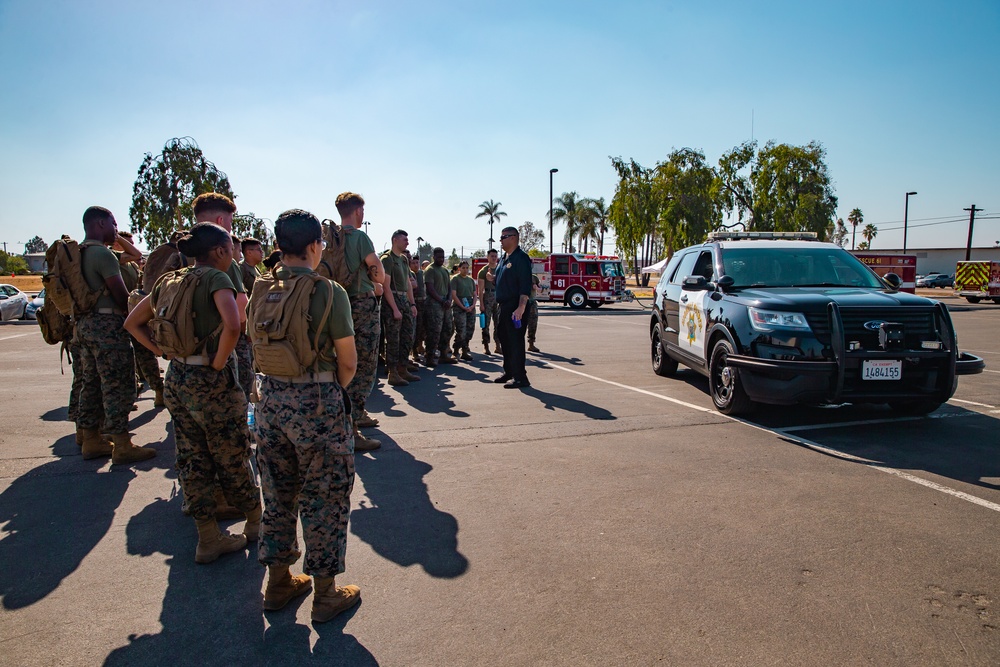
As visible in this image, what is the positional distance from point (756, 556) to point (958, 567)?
971 mm

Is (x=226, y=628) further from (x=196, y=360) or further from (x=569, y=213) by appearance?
(x=569, y=213)

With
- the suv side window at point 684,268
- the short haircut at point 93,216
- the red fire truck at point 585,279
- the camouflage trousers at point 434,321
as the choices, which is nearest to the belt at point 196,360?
the short haircut at point 93,216

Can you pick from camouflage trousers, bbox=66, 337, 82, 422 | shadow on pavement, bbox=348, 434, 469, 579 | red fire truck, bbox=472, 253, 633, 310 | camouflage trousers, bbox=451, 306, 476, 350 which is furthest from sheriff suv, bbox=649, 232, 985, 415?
red fire truck, bbox=472, 253, 633, 310

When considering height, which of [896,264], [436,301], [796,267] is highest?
[896,264]

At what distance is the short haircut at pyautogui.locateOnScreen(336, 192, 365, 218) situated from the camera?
5.27 meters

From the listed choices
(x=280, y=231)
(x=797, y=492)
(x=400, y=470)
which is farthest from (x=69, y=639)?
(x=797, y=492)

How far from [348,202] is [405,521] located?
9.46 ft

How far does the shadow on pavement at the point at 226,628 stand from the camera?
2424 millimetres

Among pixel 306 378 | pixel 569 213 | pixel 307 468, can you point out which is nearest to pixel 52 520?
pixel 307 468

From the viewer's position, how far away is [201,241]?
3148mm

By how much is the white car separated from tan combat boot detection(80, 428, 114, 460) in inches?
767

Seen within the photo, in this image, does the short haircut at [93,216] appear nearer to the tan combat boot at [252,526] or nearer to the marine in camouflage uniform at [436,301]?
the tan combat boot at [252,526]

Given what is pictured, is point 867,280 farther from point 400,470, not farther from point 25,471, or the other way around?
point 25,471

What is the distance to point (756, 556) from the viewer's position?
3184 mm
